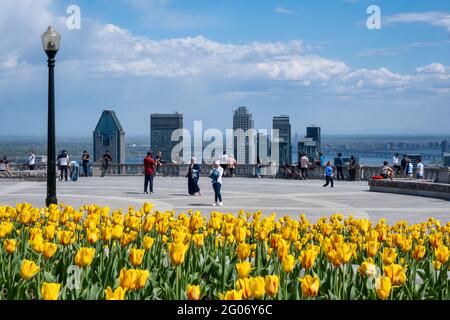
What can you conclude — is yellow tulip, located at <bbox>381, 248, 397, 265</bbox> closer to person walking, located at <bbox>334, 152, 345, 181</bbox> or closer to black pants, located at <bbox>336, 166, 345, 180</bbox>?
person walking, located at <bbox>334, 152, 345, 181</bbox>

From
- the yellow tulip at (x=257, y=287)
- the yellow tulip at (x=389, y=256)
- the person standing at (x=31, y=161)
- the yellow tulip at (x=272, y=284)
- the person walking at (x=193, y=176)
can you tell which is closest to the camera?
the yellow tulip at (x=257, y=287)

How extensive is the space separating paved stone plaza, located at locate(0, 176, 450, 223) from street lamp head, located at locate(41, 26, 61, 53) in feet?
19.4

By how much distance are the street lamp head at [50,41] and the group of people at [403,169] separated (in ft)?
66.4

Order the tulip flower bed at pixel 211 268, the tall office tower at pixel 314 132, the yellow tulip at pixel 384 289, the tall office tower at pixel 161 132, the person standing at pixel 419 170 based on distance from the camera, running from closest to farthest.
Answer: the yellow tulip at pixel 384 289
the tulip flower bed at pixel 211 268
the person standing at pixel 419 170
the tall office tower at pixel 161 132
the tall office tower at pixel 314 132

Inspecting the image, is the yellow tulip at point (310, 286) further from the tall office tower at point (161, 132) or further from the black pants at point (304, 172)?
the tall office tower at point (161, 132)

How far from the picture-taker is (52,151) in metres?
15.9

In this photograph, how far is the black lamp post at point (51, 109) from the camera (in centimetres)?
1585

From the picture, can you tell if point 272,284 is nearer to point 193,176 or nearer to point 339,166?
point 193,176

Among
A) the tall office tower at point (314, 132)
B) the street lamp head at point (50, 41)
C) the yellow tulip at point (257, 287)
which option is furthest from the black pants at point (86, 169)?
the tall office tower at point (314, 132)

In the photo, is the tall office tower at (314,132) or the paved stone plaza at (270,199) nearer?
the paved stone plaza at (270,199)

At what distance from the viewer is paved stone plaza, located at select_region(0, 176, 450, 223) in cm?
1969

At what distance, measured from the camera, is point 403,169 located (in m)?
35.8
